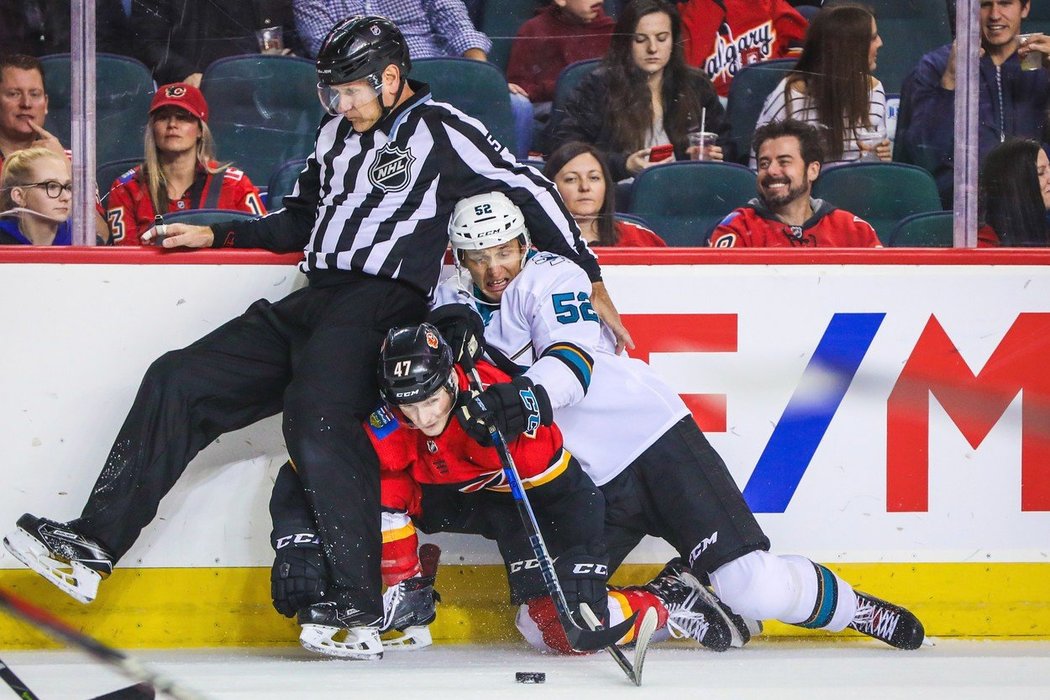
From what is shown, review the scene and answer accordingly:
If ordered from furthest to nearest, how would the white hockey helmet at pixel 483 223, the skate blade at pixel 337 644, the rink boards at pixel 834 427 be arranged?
the rink boards at pixel 834 427, the white hockey helmet at pixel 483 223, the skate blade at pixel 337 644

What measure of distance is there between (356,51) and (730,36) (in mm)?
876

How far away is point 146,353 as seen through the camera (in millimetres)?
3088

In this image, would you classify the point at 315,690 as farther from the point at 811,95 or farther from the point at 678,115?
the point at 811,95

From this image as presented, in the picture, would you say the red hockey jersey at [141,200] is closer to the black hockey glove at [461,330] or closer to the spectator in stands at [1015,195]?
the black hockey glove at [461,330]

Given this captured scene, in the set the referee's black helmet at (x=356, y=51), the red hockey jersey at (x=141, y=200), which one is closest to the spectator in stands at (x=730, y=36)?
the referee's black helmet at (x=356, y=51)

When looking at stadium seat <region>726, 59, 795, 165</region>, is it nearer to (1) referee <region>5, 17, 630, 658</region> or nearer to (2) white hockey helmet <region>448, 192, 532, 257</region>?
(1) referee <region>5, 17, 630, 658</region>

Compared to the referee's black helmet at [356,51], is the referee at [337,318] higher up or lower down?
lower down

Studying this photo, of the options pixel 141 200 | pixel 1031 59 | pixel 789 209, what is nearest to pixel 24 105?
pixel 141 200

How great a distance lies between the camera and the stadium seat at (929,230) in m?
3.17

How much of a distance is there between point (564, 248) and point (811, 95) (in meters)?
0.69

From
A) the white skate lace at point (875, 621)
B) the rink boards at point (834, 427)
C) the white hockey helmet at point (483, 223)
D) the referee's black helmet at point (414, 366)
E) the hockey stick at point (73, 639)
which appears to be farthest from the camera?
the rink boards at point (834, 427)

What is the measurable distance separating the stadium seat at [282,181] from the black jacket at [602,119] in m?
0.59

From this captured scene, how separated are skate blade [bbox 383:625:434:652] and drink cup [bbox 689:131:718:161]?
1206mm

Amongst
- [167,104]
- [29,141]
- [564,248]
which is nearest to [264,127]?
A: [167,104]
